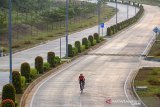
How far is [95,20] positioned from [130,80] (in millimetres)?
91545

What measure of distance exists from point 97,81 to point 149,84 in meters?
5.49

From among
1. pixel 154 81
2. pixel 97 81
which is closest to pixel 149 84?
pixel 154 81

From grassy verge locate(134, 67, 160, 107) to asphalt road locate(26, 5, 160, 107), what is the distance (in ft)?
3.08

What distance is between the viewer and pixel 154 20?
14088cm

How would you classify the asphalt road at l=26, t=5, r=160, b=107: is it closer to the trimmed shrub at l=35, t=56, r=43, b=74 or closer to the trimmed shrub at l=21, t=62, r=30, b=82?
Answer: the trimmed shrub at l=35, t=56, r=43, b=74

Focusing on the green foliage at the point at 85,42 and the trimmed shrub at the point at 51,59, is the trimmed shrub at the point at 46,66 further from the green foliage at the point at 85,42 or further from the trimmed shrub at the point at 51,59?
the green foliage at the point at 85,42

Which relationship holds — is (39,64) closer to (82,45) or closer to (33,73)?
(33,73)

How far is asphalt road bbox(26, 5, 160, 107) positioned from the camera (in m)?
39.9

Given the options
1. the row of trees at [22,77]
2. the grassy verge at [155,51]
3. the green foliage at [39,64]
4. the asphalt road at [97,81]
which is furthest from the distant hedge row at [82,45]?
the green foliage at [39,64]

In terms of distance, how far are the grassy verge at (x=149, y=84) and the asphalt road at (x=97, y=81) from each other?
938 millimetres

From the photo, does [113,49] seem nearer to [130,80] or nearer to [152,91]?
[130,80]

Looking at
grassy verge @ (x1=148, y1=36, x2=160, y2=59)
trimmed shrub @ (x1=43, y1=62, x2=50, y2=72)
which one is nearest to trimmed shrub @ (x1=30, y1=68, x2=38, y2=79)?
trimmed shrub @ (x1=43, y1=62, x2=50, y2=72)

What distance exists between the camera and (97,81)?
50.1 m

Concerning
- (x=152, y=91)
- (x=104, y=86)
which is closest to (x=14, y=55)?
(x=104, y=86)
